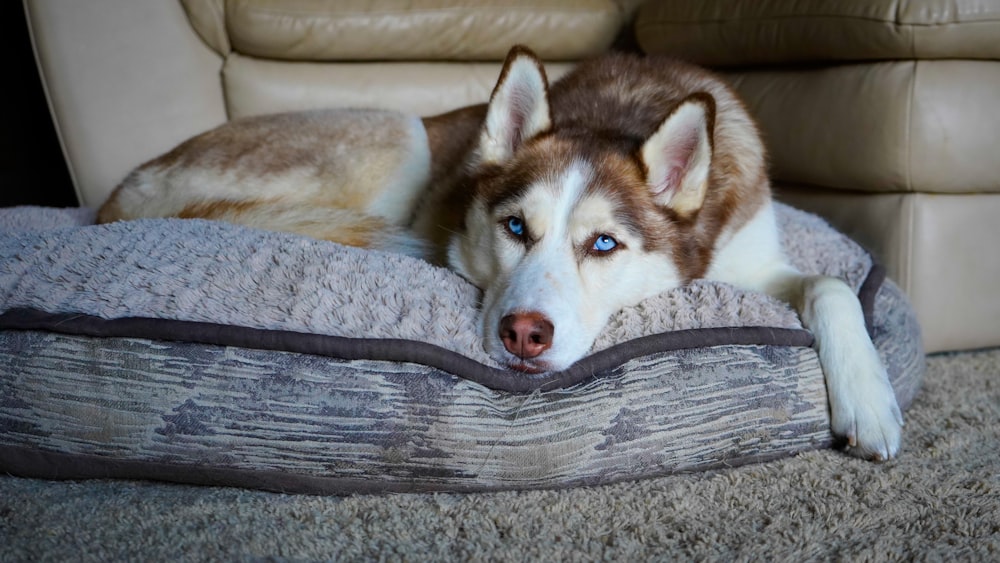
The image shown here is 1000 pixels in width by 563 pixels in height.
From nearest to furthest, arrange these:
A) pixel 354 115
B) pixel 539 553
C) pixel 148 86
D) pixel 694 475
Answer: pixel 539 553, pixel 694 475, pixel 354 115, pixel 148 86

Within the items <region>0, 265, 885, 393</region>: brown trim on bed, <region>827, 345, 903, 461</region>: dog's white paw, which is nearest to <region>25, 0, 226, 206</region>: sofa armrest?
<region>0, 265, 885, 393</region>: brown trim on bed

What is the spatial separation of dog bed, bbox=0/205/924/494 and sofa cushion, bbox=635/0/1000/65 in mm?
1165

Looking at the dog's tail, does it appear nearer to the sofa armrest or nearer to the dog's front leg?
the dog's front leg

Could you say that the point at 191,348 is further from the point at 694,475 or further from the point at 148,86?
the point at 148,86

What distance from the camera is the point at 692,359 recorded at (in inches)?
70.9

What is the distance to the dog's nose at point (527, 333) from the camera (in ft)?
5.52

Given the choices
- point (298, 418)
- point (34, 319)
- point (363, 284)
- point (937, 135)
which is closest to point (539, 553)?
point (298, 418)

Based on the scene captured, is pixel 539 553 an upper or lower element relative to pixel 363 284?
lower

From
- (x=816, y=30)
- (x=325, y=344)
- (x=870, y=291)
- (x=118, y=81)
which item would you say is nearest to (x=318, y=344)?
(x=325, y=344)

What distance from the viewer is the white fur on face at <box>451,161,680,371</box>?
68.2 inches

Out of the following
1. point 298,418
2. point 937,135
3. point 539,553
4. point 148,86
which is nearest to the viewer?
point 539,553

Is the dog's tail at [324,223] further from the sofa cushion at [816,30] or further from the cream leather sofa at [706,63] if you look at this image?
the sofa cushion at [816,30]

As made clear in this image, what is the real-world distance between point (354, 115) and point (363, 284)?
1.18 m

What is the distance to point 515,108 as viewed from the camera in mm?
2131
